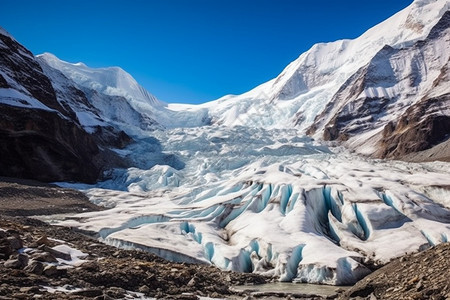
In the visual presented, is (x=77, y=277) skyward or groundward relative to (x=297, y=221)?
skyward

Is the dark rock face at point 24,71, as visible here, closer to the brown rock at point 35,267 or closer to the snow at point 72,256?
the snow at point 72,256

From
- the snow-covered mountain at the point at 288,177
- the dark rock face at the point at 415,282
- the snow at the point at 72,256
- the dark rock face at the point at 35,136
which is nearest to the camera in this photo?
the dark rock face at the point at 415,282

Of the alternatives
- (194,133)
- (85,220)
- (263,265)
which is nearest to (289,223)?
(263,265)

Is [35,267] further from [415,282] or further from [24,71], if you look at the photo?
[24,71]

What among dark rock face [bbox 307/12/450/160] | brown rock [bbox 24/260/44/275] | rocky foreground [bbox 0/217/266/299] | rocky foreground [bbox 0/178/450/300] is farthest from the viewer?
dark rock face [bbox 307/12/450/160]

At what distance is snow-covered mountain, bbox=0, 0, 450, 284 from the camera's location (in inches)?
1036

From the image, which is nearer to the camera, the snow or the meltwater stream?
the snow

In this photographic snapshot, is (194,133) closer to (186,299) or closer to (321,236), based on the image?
(321,236)

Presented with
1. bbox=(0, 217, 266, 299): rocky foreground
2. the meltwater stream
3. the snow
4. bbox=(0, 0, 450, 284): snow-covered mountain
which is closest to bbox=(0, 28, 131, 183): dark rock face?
bbox=(0, 0, 450, 284): snow-covered mountain

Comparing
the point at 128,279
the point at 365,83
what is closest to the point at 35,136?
the point at 128,279

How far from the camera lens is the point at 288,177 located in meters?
36.7

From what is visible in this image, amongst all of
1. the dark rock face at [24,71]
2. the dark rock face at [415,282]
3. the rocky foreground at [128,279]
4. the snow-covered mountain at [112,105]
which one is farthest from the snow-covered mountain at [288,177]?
the dark rock face at [415,282]

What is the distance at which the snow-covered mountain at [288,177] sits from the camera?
2631cm

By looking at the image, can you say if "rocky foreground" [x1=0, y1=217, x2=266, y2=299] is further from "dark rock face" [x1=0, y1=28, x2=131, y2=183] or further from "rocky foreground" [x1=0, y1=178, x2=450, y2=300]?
"dark rock face" [x1=0, y1=28, x2=131, y2=183]
